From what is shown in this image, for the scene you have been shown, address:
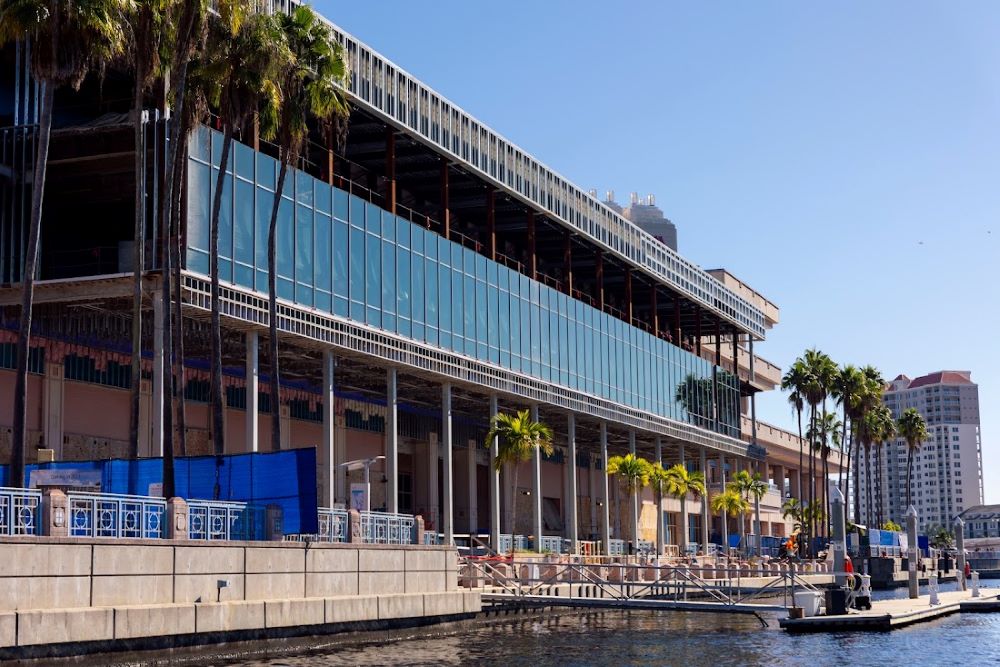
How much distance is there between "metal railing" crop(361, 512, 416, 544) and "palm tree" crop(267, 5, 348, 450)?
451 centimetres

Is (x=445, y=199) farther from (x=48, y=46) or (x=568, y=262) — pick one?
(x=48, y=46)

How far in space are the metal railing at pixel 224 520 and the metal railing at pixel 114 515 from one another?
1.44 meters

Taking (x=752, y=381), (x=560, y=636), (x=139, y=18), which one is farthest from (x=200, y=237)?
(x=752, y=381)

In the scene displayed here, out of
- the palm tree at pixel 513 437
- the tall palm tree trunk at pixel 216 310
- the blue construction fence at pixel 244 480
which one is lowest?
the blue construction fence at pixel 244 480

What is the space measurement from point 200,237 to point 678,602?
2058cm

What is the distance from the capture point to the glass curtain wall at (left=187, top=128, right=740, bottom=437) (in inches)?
1992

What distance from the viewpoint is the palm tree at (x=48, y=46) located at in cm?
3672

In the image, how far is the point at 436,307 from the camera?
211ft

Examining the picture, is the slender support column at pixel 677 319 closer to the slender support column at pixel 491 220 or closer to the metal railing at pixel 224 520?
the slender support column at pixel 491 220

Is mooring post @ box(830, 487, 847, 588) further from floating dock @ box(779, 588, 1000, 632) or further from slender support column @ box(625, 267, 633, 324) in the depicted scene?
slender support column @ box(625, 267, 633, 324)

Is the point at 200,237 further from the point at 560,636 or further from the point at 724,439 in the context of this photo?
the point at 724,439

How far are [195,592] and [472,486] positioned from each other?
2014 inches

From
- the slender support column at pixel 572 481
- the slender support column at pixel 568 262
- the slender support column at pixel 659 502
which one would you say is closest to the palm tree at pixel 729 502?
the slender support column at pixel 659 502

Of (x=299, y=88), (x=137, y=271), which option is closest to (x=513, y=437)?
(x=299, y=88)
